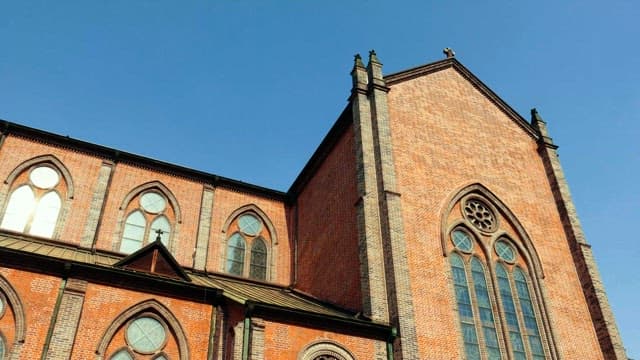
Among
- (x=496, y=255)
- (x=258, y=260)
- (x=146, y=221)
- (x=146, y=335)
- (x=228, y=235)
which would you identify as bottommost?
(x=146, y=335)

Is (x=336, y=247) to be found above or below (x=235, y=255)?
below

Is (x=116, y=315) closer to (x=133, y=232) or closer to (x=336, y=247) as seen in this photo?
(x=133, y=232)

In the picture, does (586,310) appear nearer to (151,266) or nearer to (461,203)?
(461,203)

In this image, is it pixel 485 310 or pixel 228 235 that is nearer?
pixel 485 310

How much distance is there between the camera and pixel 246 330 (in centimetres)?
1384

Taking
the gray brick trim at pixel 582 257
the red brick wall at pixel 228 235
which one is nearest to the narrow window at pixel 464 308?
the gray brick trim at pixel 582 257

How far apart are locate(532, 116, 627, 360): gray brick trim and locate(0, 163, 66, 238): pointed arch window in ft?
59.3

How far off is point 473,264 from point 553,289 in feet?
10.4

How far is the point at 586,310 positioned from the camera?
19.4 m

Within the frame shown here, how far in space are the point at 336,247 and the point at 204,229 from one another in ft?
17.1

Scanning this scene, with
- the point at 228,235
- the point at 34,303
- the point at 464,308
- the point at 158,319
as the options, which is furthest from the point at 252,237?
the point at 34,303

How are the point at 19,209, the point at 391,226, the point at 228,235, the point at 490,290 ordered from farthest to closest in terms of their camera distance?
the point at 228,235 < the point at 19,209 < the point at 490,290 < the point at 391,226

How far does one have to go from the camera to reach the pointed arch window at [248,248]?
839 inches

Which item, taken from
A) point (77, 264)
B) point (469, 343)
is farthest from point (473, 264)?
point (77, 264)
